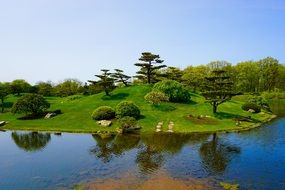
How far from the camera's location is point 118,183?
2906cm

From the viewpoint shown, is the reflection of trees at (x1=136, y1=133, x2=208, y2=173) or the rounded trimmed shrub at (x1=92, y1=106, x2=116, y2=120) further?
the rounded trimmed shrub at (x1=92, y1=106, x2=116, y2=120)

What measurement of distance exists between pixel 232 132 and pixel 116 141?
19.1m

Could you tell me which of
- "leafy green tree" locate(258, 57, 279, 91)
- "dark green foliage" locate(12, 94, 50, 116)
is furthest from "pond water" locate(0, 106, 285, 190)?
"leafy green tree" locate(258, 57, 279, 91)

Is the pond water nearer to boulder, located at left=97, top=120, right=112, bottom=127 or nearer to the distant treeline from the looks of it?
boulder, located at left=97, top=120, right=112, bottom=127

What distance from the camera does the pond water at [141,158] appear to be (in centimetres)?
3036

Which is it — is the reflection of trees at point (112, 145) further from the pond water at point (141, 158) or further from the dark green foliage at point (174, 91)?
the dark green foliage at point (174, 91)

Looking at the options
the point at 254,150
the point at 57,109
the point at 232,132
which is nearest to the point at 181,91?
the point at 232,132

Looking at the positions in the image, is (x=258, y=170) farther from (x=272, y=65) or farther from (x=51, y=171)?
(x=272, y=65)

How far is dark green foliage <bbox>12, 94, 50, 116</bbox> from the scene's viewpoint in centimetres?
6247

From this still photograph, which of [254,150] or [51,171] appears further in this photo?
[254,150]

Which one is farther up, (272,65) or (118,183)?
(272,65)

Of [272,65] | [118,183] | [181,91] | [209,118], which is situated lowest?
[118,183]

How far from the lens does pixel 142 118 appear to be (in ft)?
192

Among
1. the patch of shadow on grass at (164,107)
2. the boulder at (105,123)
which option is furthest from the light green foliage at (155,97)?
the boulder at (105,123)
